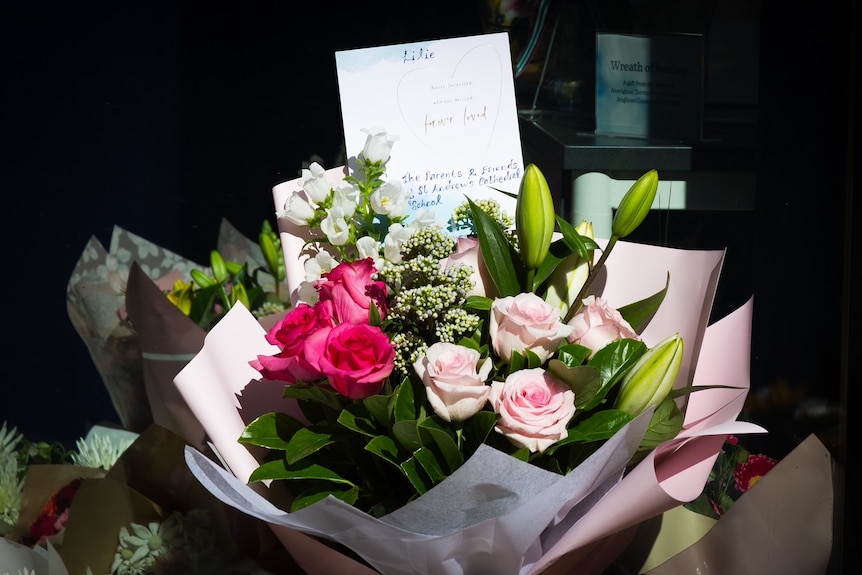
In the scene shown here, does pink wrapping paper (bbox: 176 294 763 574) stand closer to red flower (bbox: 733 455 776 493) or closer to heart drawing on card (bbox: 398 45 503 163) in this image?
red flower (bbox: 733 455 776 493)

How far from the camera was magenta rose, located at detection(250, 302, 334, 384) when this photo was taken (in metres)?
0.67

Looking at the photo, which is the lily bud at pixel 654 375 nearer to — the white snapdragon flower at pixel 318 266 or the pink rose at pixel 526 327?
the pink rose at pixel 526 327

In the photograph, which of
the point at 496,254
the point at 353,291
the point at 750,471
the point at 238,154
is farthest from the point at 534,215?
the point at 238,154

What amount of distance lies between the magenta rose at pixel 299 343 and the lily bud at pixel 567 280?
213 mm

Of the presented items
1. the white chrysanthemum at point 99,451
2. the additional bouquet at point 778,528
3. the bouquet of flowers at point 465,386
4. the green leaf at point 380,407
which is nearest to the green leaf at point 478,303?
the bouquet of flowers at point 465,386

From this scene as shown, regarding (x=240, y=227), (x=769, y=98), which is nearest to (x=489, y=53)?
(x=769, y=98)

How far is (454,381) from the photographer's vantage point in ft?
2.09

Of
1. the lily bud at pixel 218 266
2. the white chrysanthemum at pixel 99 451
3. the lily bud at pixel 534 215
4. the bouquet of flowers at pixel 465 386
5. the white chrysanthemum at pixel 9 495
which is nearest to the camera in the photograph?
the bouquet of flowers at pixel 465 386

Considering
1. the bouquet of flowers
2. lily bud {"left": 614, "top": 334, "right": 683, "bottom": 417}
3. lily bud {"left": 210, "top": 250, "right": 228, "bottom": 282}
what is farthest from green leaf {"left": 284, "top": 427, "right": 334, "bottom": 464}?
lily bud {"left": 210, "top": 250, "right": 228, "bottom": 282}

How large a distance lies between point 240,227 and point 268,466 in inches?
21.1

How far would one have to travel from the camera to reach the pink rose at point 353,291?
0.70 metres

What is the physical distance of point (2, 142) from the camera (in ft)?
3.53

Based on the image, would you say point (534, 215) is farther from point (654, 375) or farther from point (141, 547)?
point (141, 547)

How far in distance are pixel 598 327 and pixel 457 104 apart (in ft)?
0.98
